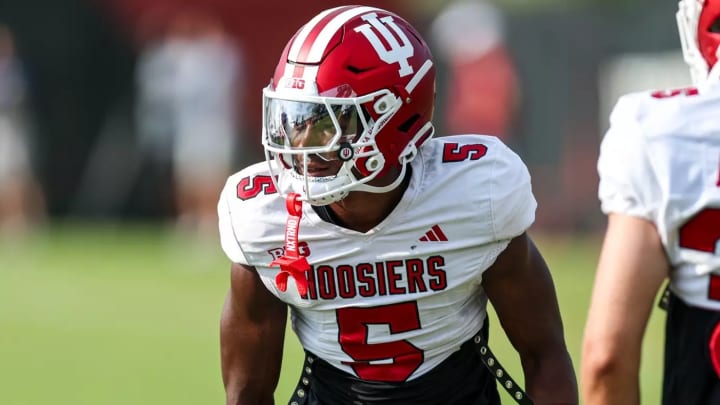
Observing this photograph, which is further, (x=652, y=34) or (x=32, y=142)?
(x=32, y=142)

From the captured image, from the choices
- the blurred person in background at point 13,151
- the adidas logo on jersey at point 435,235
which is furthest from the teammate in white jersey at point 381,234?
the blurred person in background at point 13,151

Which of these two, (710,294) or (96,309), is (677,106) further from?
(96,309)

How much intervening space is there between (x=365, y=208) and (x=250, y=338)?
0.48m

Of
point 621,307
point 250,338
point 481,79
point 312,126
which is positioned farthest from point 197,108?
point 621,307

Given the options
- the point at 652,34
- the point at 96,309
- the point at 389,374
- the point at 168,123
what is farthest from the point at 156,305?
the point at 389,374

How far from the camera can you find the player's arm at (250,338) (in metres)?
3.73

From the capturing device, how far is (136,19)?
14.8 m

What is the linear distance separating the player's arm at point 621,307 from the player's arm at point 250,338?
111cm

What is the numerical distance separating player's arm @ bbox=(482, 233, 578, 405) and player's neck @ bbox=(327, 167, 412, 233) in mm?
305

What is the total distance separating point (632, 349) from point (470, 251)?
79 centimetres

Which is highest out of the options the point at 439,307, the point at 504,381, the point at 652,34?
the point at 439,307

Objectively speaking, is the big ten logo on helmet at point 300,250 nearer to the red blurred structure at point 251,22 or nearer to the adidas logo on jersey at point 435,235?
the adidas logo on jersey at point 435,235

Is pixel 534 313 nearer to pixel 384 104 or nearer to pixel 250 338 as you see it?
pixel 384 104

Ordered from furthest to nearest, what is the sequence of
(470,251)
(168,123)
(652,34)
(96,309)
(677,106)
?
(168,123)
(652,34)
(96,309)
(470,251)
(677,106)
